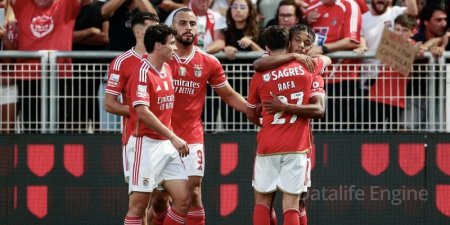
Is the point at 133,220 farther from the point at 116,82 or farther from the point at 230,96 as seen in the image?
the point at 230,96

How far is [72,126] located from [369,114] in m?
3.60

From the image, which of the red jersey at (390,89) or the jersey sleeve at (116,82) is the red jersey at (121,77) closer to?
the jersey sleeve at (116,82)

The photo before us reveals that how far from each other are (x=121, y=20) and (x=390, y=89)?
11.3ft

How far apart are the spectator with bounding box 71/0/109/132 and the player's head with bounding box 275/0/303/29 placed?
220 centimetres

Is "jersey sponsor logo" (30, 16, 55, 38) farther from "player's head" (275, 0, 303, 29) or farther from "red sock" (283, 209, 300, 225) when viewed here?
"red sock" (283, 209, 300, 225)

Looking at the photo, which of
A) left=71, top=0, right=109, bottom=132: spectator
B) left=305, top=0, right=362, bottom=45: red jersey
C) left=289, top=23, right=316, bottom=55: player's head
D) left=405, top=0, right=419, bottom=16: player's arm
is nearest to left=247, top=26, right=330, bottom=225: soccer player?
→ left=289, top=23, right=316, bottom=55: player's head

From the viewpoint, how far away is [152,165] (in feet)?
42.2

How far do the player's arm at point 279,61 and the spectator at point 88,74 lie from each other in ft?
9.60

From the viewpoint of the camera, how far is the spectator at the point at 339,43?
15.3 metres

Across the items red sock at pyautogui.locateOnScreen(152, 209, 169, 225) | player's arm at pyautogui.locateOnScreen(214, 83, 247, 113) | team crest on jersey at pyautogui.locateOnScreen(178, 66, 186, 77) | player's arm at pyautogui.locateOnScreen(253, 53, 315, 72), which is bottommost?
red sock at pyautogui.locateOnScreen(152, 209, 169, 225)

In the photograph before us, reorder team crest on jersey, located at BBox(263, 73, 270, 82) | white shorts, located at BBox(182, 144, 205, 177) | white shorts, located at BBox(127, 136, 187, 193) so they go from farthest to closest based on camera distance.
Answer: white shorts, located at BBox(182, 144, 205, 177) < team crest on jersey, located at BBox(263, 73, 270, 82) < white shorts, located at BBox(127, 136, 187, 193)

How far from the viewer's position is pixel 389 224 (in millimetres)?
15422

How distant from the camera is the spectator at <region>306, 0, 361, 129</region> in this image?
15.3 metres

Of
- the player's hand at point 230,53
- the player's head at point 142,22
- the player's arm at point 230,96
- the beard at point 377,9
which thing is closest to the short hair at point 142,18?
the player's head at point 142,22
